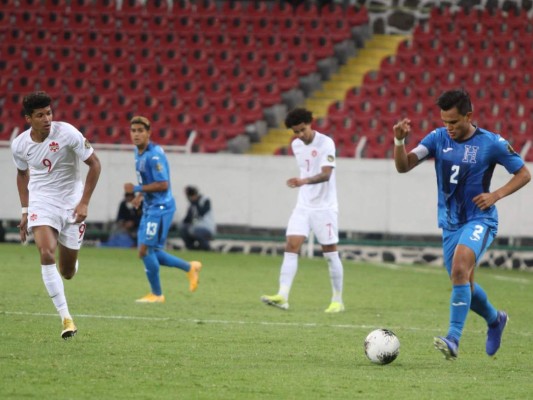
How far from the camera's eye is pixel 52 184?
31.8 feet

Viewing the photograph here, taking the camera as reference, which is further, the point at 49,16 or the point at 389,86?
the point at 49,16

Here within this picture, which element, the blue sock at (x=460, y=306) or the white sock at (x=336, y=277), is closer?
the blue sock at (x=460, y=306)

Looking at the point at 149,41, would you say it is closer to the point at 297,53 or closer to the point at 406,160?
the point at 297,53

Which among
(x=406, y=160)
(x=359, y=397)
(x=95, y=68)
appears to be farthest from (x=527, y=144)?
(x=359, y=397)

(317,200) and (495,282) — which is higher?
(317,200)

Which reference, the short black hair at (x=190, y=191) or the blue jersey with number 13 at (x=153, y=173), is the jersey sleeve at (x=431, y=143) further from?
the short black hair at (x=190, y=191)

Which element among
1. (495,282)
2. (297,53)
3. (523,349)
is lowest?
(495,282)

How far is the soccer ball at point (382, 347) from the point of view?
27.5 ft

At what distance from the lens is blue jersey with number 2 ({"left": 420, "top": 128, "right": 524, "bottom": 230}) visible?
8.62 metres

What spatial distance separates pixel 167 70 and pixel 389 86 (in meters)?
4.78

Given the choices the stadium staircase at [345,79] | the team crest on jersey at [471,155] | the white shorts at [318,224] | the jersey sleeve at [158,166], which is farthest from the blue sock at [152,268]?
the stadium staircase at [345,79]

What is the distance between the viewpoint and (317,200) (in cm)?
1322

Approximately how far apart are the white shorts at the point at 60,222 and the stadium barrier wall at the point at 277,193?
11.7 meters

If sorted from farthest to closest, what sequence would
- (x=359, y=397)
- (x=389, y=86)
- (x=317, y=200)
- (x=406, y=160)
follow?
(x=389, y=86) < (x=317, y=200) < (x=406, y=160) < (x=359, y=397)
